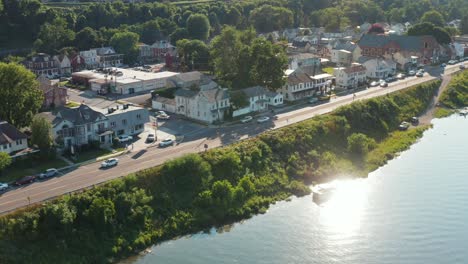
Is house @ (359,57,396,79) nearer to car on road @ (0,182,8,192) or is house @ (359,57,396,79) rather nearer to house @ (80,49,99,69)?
house @ (80,49,99,69)

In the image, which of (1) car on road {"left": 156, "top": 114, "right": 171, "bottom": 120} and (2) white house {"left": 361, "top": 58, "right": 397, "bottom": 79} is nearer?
(1) car on road {"left": 156, "top": 114, "right": 171, "bottom": 120}

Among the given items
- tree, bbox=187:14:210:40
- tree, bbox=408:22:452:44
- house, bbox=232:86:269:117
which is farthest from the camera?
tree, bbox=187:14:210:40

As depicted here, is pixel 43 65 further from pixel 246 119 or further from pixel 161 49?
pixel 246 119

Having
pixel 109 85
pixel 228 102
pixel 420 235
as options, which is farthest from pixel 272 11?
pixel 420 235

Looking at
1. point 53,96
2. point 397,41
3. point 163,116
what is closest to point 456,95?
point 397,41

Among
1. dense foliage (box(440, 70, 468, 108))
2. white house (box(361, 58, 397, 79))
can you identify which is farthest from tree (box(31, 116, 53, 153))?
dense foliage (box(440, 70, 468, 108))

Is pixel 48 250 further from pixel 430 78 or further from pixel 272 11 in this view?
pixel 272 11

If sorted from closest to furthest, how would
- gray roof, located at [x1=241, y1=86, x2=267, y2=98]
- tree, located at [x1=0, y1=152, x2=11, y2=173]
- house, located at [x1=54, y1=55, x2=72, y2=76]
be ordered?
tree, located at [x1=0, y1=152, x2=11, y2=173] → gray roof, located at [x1=241, y1=86, x2=267, y2=98] → house, located at [x1=54, y1=55, x2=72, y2=76]
